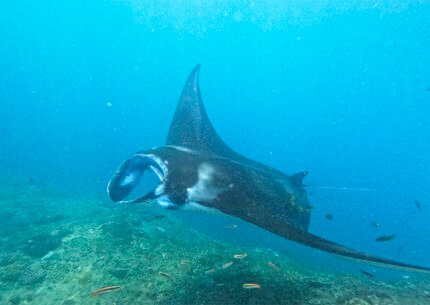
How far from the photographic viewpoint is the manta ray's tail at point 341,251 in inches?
96.1

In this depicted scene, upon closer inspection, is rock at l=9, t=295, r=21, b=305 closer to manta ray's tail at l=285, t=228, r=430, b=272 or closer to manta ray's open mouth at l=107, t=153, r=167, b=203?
manta ray's open mouth at l=107, t=153, r=167, b=203

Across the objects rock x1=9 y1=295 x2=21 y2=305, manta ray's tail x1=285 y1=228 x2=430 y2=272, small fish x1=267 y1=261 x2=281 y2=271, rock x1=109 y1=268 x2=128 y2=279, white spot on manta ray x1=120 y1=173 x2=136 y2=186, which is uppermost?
white spot on manta ray x1=120 y1=173 x2=136 y2=186

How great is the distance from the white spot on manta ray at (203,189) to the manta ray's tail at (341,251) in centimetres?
117

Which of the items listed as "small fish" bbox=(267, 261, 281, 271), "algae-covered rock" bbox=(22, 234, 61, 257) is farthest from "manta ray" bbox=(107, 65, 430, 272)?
"algae-covered rock" bbox=(22, 234, 61, 257)

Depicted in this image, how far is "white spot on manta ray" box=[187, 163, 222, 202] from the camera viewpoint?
384 cm

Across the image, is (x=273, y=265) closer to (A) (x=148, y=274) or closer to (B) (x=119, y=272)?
(A) (x=148, y=274)

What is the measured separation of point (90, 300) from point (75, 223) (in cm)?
416

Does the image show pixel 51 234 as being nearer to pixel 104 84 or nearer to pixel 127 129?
pixel 127 129

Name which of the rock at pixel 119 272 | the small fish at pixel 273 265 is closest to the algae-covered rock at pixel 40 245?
the rock at pixel 119 272

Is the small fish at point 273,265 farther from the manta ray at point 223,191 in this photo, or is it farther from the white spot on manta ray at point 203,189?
the white spot on manta ray at point 203,189

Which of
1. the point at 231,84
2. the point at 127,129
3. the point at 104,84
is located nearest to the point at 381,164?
the point at 231,84

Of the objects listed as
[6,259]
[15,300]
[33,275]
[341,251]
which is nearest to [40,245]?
[6,259]

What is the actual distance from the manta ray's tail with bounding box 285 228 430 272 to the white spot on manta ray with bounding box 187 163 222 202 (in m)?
1.17

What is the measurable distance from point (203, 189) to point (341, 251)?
1.93 metres
